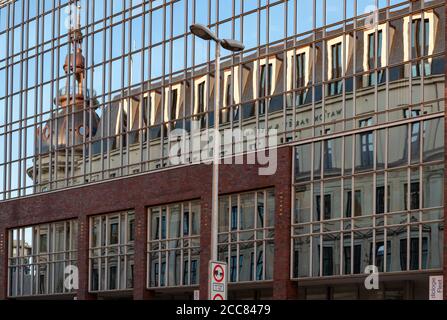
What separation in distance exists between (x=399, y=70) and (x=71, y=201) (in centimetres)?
1982

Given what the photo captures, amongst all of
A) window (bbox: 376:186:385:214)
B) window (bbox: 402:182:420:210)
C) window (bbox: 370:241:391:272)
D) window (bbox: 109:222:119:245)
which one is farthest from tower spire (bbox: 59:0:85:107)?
window (bbox: 402:182:420:210)

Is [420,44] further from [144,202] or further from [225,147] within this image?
[144,202]

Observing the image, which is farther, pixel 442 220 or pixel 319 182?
pixel 319 182

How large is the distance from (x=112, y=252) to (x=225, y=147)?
911cm

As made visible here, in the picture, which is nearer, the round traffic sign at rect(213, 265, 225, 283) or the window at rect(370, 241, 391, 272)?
the round traffic sign at rect(213, 265, 225, 283)

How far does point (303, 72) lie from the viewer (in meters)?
41.5

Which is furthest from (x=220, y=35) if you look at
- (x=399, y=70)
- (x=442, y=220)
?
(x=442, y=220)

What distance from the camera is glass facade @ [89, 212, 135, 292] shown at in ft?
161

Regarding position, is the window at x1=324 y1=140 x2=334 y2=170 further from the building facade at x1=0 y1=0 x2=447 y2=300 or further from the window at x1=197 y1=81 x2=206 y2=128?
the window at x1=197 y1=81 x2=206 y2=128

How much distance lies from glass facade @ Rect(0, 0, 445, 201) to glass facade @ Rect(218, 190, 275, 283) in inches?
106

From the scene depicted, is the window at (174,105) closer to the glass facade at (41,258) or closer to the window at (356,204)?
the glass facade at (41,258)

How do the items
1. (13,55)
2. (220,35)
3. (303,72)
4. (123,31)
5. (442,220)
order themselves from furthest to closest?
1. (13,55)
2. (123,31)
3. (220,35)
4. (303,72)
5. (442,220)

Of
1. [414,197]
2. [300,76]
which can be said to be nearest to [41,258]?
[300,76]

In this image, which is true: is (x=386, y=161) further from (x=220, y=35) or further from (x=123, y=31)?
(x=123, y=31)
